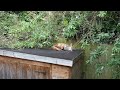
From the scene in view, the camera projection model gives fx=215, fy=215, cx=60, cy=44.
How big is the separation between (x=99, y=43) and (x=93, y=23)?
45cm

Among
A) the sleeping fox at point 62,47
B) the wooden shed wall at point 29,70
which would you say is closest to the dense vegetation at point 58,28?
the sleeping fox at point 62,47

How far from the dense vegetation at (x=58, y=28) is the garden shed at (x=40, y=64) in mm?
208

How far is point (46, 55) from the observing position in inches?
137

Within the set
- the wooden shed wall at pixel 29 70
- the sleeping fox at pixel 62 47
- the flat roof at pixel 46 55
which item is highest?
the sleeping fox at pixel 62 47

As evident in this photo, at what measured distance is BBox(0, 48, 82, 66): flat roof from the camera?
10.9ft

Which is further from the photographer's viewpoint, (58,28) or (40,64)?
(58,28)

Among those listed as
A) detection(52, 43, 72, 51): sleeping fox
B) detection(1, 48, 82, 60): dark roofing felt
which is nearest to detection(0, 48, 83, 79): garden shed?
detection(1, 48, 82, 60): dark roofing felt

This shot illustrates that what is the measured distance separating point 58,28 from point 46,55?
0.75m

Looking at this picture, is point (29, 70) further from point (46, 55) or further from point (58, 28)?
point (58, 28)

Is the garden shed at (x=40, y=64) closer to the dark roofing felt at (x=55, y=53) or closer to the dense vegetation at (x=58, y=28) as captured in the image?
the dark roofing felt at (x=55, y=53)

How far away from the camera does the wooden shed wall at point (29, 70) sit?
3.47 meters

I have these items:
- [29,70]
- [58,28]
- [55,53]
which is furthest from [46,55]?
[58,28]
